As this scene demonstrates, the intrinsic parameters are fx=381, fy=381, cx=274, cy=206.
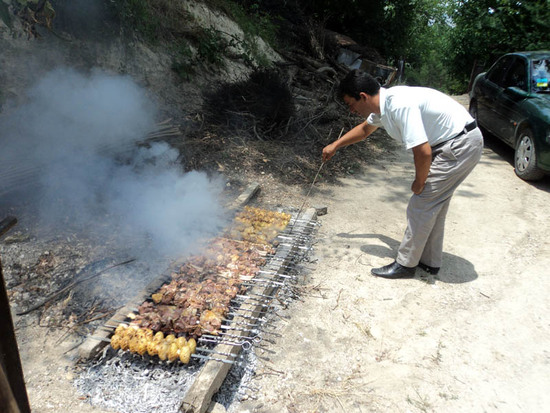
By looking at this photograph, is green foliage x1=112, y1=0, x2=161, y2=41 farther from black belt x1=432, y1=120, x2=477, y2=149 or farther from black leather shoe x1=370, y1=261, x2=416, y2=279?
black leather shoe x1=370, y1=261, x2=416, y2=279

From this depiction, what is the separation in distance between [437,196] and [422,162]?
0.48 m

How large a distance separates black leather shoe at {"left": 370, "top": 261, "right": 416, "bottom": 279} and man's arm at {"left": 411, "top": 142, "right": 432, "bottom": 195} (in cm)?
93

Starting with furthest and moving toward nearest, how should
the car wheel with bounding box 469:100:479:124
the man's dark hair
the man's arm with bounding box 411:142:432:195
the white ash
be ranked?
the car wheel with bounding box 469:100:479:124, the man's dark hair, the man's arm with bounding box 411:142:432:195, the white ash

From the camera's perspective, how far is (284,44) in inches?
459

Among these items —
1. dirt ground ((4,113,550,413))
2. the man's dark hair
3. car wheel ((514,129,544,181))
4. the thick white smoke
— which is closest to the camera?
dirt ground ((4,113,550,413))

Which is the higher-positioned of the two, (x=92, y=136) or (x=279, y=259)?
(x=92, y=136)

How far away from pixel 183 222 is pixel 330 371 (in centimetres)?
234

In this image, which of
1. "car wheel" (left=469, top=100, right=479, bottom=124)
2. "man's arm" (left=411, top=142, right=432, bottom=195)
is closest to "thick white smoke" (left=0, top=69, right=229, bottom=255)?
"man's arm" (left=411, top=142, right=432, bottom=195)

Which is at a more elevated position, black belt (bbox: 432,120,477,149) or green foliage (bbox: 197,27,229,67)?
green foliage (bbox: 197,27,229,67)

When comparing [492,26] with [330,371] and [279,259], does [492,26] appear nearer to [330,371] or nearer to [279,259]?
[279,259]

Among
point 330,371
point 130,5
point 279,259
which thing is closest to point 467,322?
point 330,371

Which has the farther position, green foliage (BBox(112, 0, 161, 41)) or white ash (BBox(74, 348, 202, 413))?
green foliage (BBox(112, 0, 161, 41))

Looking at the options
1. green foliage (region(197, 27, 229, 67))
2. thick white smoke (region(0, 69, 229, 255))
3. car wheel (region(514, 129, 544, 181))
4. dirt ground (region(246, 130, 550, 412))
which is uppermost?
green foliage (region(197, 27, 229, 67))

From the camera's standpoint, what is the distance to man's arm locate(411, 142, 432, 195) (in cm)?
312
